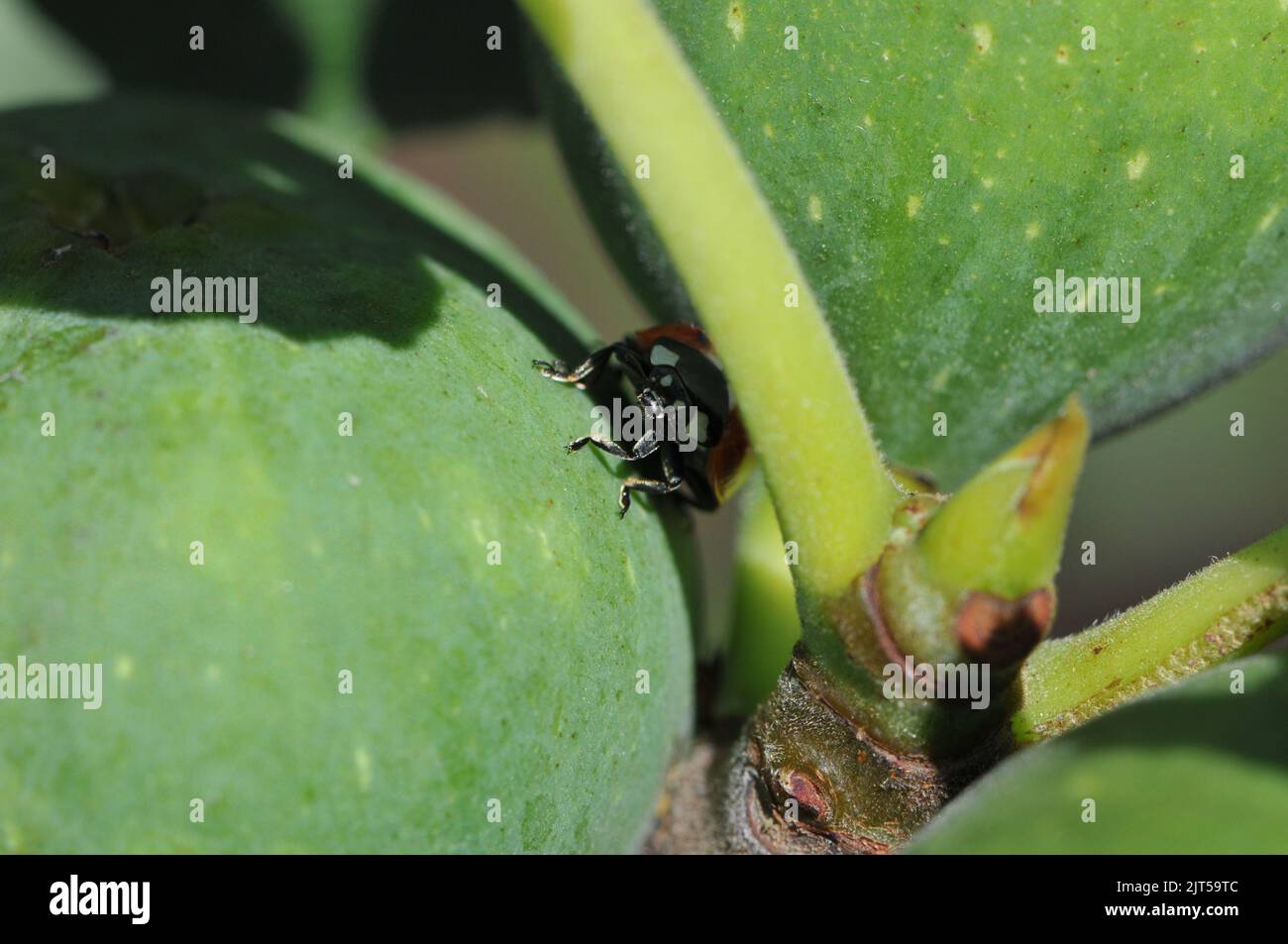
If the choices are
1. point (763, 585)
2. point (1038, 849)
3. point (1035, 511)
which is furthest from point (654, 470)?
point (1038, 849)

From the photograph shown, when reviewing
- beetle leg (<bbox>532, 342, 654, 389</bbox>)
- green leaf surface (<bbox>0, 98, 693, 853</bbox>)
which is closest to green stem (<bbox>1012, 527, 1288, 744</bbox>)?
green leaf surface (<bbox>0, 98, 693, 853</bbox>)

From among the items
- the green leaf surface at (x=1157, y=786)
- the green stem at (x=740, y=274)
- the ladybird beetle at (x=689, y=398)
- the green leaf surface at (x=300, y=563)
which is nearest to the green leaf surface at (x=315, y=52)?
the ladybird beetle at (x=689, y=398)

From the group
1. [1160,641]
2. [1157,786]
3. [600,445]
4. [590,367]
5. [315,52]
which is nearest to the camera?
[1157,786]

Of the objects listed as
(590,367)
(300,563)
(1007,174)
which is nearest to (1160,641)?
(1007,174)

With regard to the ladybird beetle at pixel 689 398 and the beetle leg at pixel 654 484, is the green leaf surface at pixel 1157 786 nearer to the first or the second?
the beetle leg at pixel 654 484

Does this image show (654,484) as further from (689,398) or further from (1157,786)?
(1157,786)

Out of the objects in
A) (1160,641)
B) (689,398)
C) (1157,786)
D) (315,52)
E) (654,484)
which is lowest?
(1157,786)

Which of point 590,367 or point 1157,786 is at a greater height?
point 590,367
